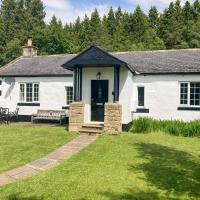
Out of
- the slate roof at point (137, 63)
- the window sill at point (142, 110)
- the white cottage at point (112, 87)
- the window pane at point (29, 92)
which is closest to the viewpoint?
the white cottage at point (112, 87)

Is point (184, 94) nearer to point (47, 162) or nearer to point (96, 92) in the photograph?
point (96, 92)

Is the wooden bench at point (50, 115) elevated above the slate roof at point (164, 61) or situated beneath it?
situated beneath

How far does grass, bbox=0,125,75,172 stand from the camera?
1123 centimetres

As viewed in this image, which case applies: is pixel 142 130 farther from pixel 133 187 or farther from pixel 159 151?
pixel 133 187

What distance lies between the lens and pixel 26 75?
2316 cm

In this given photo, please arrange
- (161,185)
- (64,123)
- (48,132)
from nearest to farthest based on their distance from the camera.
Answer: (161,185) < (48,132) < (64,123)

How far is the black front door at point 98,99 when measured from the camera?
18.6m

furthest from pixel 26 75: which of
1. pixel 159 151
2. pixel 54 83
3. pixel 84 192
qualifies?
pixel 84 192

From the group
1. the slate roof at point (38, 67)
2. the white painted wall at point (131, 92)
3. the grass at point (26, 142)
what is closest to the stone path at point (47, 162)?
the grass at point (26, 142)

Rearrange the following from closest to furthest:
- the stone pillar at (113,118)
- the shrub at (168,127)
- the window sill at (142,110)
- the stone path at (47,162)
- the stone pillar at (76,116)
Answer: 1. the stone path at (47,162)
2. the stone pillar at (113,118)
3. the shrub at (168,127)
4. the stone pillar at (76,116)
5. the window sill at (142,110)

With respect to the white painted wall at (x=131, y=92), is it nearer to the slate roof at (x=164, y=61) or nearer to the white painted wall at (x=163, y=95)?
the white painted wall at (x=163, y=95)

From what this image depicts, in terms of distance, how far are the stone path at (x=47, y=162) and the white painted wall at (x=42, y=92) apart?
7.94m

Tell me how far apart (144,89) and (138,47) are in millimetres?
30831

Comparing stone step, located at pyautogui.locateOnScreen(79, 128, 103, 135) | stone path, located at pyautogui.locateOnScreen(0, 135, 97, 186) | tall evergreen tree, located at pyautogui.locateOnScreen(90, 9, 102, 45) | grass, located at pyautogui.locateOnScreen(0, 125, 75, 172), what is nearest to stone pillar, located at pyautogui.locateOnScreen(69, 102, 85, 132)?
stone step, located at pyautogui.locateOnScreen(79, 128, 103, 135)
